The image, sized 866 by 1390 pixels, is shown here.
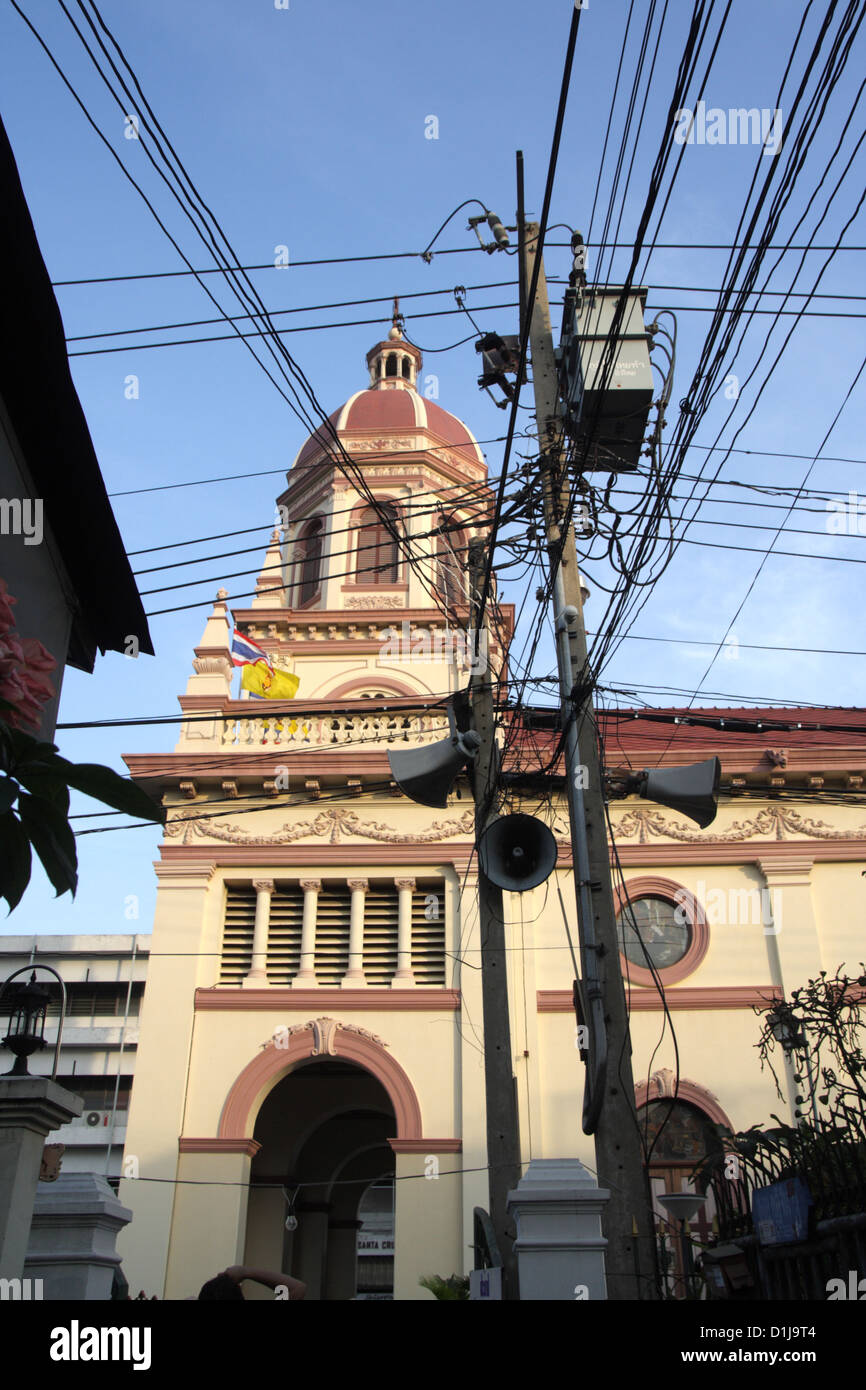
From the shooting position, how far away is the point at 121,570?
7.65 m

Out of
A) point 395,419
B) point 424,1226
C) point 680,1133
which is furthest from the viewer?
point 395,419

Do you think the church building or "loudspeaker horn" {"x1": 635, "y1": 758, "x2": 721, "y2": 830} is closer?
"loudspeaker horn" {"x1": 635, "y1": 758, "x2": 721, "y2": 830}

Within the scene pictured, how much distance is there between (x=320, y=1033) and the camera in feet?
58.4

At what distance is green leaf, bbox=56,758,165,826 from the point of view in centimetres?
305

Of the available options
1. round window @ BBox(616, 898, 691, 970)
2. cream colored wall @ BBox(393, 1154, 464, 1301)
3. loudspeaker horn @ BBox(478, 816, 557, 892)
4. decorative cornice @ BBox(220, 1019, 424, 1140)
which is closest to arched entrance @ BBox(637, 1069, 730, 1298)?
round window @ BBox(616, 898, 691, 970)

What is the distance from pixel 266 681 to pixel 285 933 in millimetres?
5507

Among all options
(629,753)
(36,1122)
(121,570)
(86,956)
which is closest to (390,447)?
(629,753)

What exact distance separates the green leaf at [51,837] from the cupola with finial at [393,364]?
2944 centimetres

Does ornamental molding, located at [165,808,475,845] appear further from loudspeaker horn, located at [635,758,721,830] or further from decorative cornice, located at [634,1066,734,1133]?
loudspeaker horn, located at [635,758,721,830]

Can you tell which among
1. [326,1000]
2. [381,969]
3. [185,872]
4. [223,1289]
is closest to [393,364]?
[185,872]

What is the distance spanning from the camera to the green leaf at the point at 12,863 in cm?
295

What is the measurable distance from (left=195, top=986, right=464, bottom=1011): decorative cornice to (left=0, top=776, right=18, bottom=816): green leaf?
628 inches

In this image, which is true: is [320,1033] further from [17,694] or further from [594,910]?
[17,694]

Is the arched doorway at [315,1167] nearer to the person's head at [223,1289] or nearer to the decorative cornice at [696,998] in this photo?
the decorative cornice at [696,998]
